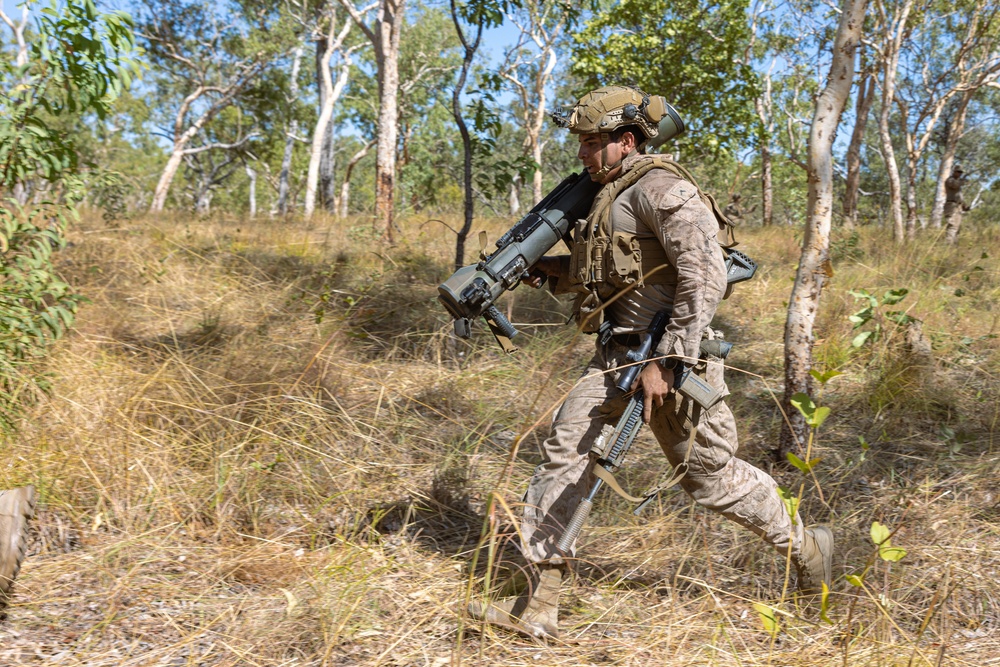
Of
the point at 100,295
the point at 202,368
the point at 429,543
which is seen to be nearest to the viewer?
the point at 429,543

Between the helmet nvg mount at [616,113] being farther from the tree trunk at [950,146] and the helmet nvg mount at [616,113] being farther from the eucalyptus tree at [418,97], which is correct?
the eucalyptus tree at [418,97]

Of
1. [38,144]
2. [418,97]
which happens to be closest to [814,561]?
[38,144]

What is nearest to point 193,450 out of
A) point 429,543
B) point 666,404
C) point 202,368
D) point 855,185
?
point 202,368

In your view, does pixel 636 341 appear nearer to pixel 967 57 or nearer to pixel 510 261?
pixel 510 261

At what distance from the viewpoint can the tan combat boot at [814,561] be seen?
2664 millimetres

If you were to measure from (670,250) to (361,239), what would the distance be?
16.7ft

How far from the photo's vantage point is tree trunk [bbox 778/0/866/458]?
11.7ft

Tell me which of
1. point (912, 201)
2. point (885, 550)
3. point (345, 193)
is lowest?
point (885, 550)

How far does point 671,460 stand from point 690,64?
8614mm

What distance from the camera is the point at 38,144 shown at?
3236mm

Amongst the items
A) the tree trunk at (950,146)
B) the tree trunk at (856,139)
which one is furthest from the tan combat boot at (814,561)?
the tree trunk at (950,146)

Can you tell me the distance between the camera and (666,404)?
251cm

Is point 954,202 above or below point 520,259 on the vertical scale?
above

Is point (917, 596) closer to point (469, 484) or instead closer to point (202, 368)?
point (469, 484)
